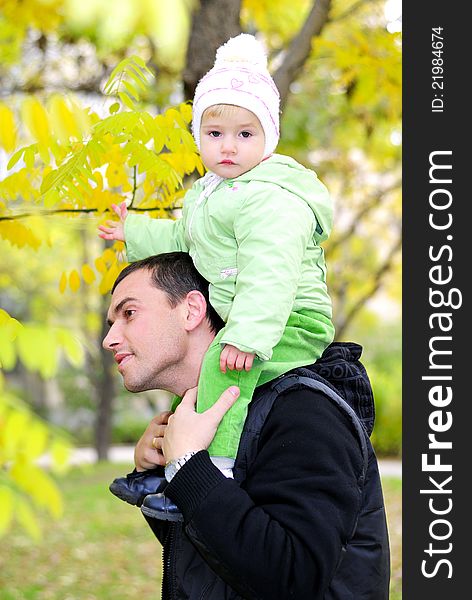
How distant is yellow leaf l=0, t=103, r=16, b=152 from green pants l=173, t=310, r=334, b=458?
0.71m

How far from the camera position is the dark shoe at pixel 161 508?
2.05m

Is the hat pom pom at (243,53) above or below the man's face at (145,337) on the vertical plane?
above

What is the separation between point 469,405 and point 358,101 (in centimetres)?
233

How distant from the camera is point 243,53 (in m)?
2.58

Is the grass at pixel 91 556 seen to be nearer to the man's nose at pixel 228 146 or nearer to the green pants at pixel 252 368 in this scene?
the green pants at pixel 252 368

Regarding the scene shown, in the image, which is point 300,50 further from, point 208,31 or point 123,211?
point 123,211

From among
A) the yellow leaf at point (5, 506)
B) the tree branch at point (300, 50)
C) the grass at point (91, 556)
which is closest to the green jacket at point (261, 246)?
the yellow leaf at point (5, 506)

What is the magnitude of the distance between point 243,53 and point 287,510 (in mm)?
1391

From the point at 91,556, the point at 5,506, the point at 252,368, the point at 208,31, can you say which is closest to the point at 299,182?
the point at 252,368

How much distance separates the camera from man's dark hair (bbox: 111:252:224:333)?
2287 millimetres

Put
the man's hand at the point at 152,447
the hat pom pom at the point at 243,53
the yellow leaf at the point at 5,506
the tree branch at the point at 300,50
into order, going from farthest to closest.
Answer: the tree branch at the point at 300,50, the hat pom pom at the point at 243,53, the man's hand at the point at 152,447, the yellow leaf at the point at 5,506

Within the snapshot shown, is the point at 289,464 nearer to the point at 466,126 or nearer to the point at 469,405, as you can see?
the point at 469,405

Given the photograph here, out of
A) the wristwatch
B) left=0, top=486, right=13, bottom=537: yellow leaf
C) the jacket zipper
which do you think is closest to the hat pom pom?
the wristwatch

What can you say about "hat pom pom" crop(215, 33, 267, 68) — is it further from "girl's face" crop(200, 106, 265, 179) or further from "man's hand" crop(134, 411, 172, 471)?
"man's hand" crop(134, 411, 172, 471)
